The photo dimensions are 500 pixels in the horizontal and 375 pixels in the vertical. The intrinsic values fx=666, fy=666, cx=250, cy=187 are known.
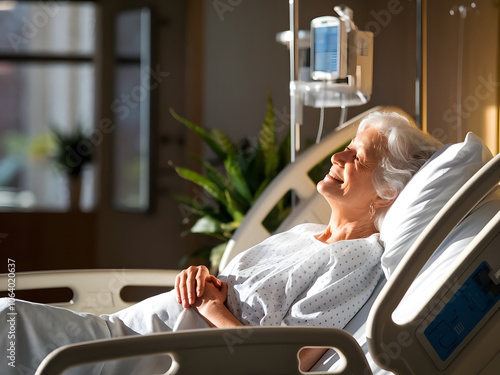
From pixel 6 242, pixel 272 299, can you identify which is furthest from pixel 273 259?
pixel 6 242

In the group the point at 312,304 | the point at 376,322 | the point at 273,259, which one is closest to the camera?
the point at 376,322

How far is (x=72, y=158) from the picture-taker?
423cm

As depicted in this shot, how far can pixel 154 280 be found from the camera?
2145 millimetres

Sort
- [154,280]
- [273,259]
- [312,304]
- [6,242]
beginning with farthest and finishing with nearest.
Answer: [6,242], [154,280], [273,259], [312,304]

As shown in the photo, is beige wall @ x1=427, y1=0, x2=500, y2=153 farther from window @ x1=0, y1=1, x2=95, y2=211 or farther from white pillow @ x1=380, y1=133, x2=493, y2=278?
window @ x1=0, y1=1, x2=95, y2=211

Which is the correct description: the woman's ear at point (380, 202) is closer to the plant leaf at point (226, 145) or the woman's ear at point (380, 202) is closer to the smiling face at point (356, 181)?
the smiling face at point (356, 181)

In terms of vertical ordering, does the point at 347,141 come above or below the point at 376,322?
above

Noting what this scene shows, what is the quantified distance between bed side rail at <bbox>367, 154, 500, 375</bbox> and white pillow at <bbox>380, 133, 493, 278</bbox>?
260mm

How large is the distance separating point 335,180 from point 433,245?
0.66 metres

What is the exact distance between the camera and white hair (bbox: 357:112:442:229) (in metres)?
1.83

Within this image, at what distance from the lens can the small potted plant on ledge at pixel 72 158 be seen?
13.8 feet

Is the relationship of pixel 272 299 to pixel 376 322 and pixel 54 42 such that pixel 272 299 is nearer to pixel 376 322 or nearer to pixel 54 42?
pixel 376 322

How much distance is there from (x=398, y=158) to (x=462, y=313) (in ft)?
2.11

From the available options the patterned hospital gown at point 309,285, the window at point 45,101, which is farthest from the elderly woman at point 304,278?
the window at point 45,101
